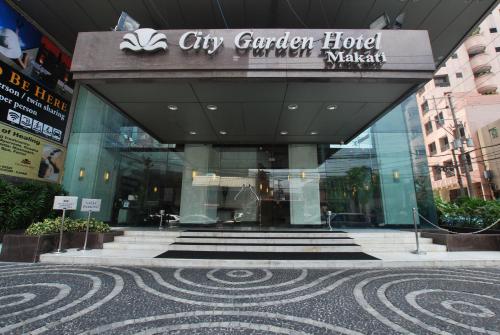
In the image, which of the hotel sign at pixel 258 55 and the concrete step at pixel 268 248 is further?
the concrete step at pixel 268 248

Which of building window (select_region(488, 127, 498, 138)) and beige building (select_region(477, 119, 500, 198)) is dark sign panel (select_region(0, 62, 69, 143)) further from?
building window (select_region(488, 127, 498, 138))

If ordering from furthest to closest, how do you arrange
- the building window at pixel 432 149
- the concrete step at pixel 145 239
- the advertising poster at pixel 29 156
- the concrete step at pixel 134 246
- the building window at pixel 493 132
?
the building window at pixel 432 149
the building window at pixel 493 132
the advertising poster at pixel 29 156
the concrete step at pixel 145 239
the concrete step at pixel 134 246

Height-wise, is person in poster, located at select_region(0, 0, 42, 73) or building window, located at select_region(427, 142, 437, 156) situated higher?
building window, located at select_region(427, 142, 437, 156)

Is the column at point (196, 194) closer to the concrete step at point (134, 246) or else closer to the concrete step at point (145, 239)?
the concrete step at point (145, 239)

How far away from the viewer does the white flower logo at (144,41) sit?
5758 millimetres

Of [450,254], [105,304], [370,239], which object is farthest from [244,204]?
[105,304]

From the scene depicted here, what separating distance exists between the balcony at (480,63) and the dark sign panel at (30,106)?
42775 mm

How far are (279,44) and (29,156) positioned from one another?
9289 millimetres

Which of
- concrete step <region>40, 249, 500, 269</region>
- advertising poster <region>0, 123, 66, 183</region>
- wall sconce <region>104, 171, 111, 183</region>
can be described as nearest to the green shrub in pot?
concrete step <region>40, 249, 500, 269</region>

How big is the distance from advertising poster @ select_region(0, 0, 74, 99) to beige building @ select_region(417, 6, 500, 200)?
31934mm

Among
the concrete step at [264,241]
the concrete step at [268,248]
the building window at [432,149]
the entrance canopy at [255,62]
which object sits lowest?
the concrete step at [268,248]

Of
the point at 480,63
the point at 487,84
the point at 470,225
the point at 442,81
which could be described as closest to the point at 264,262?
the point at 470,225

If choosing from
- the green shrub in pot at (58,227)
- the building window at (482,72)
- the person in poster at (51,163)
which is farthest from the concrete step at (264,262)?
the building window at (482,72)

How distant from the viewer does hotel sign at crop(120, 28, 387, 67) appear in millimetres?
5645
